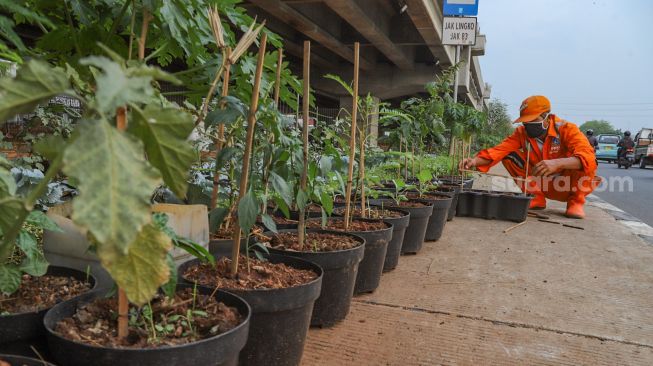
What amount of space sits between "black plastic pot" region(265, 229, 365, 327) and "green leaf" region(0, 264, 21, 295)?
1.07 metres

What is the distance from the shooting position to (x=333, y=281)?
7.25 ft

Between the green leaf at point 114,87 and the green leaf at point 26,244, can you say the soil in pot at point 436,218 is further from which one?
the green leaf at point 114,87

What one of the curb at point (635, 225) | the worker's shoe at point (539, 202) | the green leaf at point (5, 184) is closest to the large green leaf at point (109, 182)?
the green leaf at point (5, 184)

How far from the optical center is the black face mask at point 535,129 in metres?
5.78

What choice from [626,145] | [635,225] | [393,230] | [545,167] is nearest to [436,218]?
[393,230]

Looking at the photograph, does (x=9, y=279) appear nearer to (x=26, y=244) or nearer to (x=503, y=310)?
(x=26, y=244)

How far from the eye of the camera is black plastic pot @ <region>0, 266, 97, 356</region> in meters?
1.26

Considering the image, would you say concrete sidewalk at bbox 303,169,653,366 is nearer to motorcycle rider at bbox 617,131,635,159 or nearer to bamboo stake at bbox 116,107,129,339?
bamboo stake at bbox 116,107,129,339

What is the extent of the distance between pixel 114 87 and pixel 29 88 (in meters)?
0.15


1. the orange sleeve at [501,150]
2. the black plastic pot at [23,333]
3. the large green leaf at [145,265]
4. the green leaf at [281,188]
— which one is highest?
the orange sleeve at [501,150]

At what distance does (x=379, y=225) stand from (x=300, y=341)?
1.29 m

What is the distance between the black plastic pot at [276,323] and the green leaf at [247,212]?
21 centimetres

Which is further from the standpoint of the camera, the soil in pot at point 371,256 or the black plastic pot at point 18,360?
the soil in pot at point 371,256

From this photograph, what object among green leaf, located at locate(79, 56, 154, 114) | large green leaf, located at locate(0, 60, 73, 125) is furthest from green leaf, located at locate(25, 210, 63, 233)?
green leaf, located at locate(79, 56, 154, 114)
